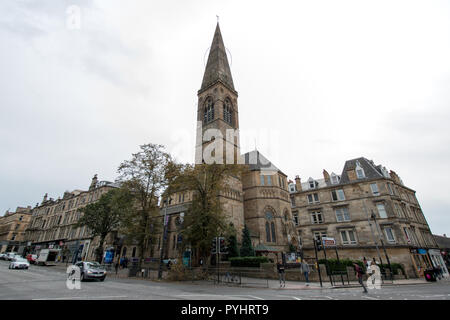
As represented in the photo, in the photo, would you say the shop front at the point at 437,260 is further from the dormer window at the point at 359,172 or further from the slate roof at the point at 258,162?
the slate roof at the point at 258,162

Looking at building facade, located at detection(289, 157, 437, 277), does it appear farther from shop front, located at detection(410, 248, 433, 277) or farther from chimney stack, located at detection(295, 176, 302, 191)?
chimney stack, located at detection(295, 176, 302, 191)

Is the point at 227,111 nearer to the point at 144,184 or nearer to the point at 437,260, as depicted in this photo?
the point at 144,184

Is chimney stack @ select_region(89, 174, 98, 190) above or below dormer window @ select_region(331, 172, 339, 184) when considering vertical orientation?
above

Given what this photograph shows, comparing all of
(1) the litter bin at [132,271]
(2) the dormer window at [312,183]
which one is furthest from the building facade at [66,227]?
(2) the dormer window at [312,183]

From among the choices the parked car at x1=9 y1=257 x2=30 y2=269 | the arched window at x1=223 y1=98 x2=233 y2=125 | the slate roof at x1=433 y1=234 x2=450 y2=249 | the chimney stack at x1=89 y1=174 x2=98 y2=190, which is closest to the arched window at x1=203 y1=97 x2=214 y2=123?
the arched window at x1=223 y1=98 x2=233 y2=125

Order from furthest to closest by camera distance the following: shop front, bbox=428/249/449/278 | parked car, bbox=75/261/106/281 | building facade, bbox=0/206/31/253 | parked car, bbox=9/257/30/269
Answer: building facade, bbox=0/206/31/253
shop front, bbox=428/249/449/278
parked car, bbox=9/257/30/269
parked car, bbox=75/261/106/281

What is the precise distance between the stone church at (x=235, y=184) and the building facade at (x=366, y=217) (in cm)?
548

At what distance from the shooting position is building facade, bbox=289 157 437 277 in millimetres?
28594

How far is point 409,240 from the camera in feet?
92.6

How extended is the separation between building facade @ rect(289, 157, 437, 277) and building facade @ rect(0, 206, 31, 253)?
77905mm

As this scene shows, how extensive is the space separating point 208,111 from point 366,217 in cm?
3194

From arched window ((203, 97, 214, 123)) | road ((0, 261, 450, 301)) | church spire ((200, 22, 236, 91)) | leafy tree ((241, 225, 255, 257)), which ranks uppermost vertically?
church spire ((200, 22, 236, 91))

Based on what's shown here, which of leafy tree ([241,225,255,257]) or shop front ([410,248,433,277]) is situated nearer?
leafy tree ([241,225,255,257])
